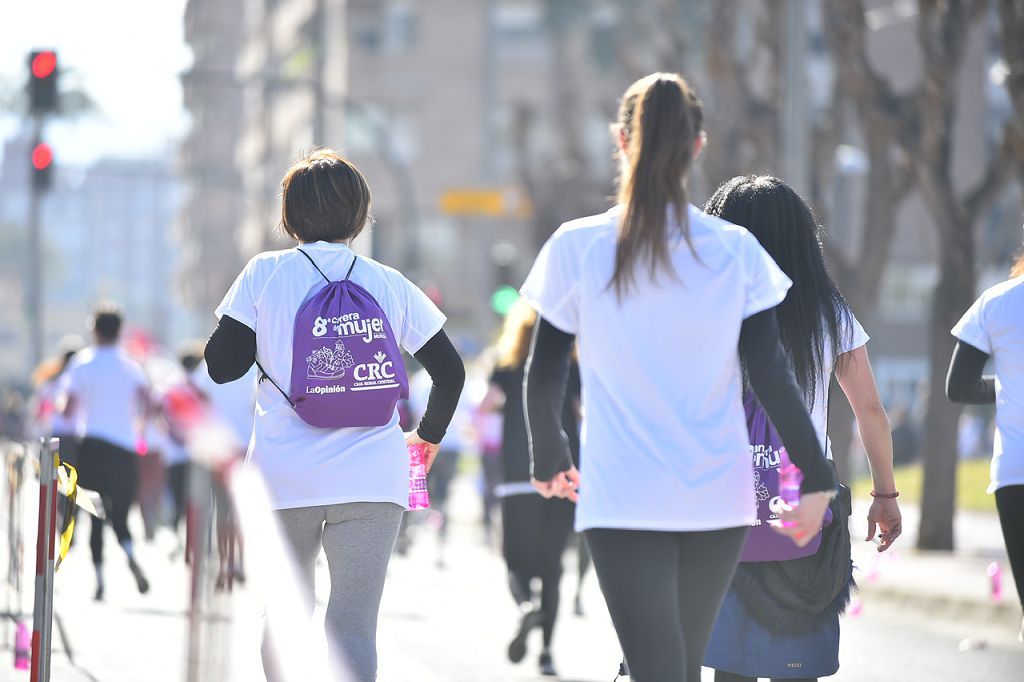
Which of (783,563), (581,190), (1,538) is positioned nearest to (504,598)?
(1,538)

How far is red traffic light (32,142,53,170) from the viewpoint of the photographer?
22.6 meters

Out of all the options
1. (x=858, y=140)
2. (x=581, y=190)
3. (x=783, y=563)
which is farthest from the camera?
(x=858, y=140)

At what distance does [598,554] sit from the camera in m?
4.37

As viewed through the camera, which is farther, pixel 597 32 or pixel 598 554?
pixel 597 32

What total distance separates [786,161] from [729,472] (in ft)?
42.0

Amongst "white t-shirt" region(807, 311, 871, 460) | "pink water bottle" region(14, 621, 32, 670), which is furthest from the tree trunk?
"white t-shirt" region(807, 311, 871, 460)

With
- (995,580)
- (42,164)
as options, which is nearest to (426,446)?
(995,580)

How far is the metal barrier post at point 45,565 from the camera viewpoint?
21.6ft

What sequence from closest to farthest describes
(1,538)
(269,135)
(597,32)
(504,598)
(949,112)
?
(504,598) < (1,538) < (949,112) < (597,32) < (269,135)

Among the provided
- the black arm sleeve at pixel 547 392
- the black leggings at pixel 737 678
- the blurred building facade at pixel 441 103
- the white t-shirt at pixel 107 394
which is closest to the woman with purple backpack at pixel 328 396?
the black leggings at pixel 737 678

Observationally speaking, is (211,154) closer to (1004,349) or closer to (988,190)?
(988,190)

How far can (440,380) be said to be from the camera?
19.2ft

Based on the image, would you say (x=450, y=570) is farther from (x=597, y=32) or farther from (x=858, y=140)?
(x=858, y=140)

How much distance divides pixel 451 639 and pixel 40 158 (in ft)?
43.4
